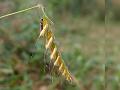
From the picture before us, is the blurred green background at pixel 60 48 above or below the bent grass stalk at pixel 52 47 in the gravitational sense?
below

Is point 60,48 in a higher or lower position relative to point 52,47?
lower

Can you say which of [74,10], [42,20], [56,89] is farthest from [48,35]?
[74,10]

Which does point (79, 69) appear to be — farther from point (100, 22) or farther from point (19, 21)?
point (100, 22)

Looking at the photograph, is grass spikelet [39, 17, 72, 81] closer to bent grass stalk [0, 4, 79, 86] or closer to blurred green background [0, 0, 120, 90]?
bent grass stalk [0, 4, 79, 86]

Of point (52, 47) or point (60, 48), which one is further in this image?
point (60, 48)

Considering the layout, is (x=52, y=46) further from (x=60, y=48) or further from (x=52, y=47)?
(x=60, y=48)

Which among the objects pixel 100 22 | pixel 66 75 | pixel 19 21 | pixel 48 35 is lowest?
pixel 100 22

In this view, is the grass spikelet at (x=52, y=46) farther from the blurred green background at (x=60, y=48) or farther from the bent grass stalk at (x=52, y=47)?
the blurred green background at (x=60, y=48)

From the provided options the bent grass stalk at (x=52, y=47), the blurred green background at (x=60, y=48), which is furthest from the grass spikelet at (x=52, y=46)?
the blurred green background at (x=60, y=48)

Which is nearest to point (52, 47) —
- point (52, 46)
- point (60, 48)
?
point (52, 46)
